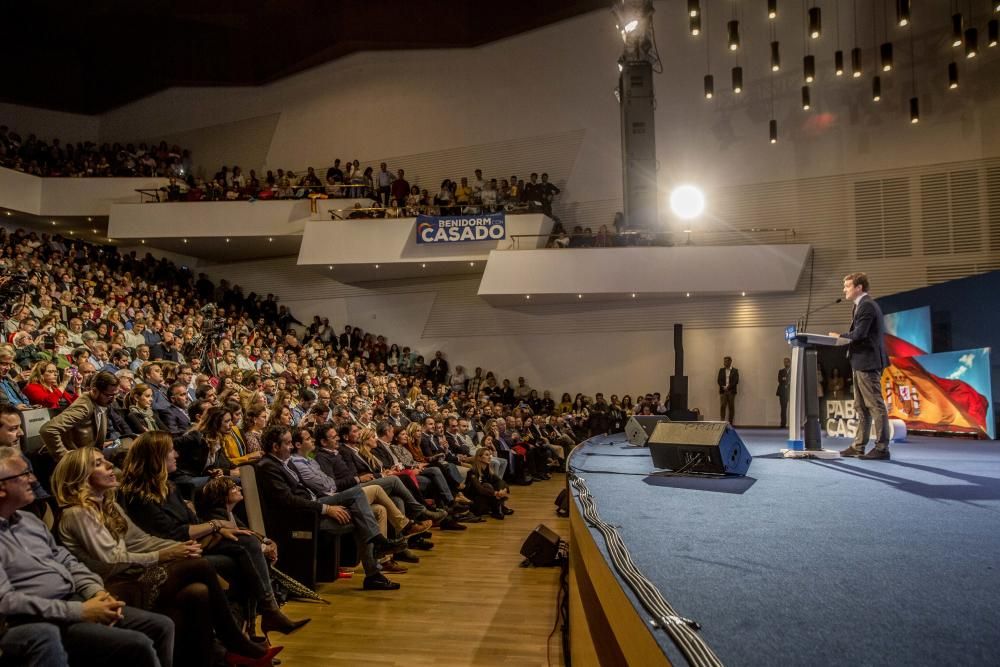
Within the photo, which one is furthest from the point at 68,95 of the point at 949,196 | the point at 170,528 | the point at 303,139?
the point at 949,196

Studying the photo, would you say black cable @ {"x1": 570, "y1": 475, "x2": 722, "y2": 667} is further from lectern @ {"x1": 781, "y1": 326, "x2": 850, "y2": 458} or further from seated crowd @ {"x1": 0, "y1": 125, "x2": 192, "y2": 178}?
seated crowd @ {"x1": 0, "y1": 125, "x2": 192, "y2": 178}

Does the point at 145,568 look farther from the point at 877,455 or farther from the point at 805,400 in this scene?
the point at 877,455

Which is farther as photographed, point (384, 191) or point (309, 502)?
point (384, 191)

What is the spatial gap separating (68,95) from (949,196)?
19025mm

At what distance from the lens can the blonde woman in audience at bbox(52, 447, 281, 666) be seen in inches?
101

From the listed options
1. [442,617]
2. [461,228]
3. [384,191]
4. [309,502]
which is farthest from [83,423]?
[384,191]

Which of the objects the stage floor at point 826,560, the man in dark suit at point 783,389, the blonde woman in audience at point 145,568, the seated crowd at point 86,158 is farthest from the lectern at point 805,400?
the seated crowd at point 86,158

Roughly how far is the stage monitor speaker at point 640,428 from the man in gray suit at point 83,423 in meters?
4.19

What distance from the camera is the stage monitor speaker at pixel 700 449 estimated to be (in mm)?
3588

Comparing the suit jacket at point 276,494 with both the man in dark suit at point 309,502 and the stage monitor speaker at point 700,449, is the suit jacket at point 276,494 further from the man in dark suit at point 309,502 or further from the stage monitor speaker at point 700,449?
the stage monitor speaker at point 700,449

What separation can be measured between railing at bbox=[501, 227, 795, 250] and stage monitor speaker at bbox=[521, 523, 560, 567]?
817cm

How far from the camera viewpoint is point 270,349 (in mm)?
10953

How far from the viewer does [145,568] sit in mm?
2598

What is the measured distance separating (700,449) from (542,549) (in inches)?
55.0
